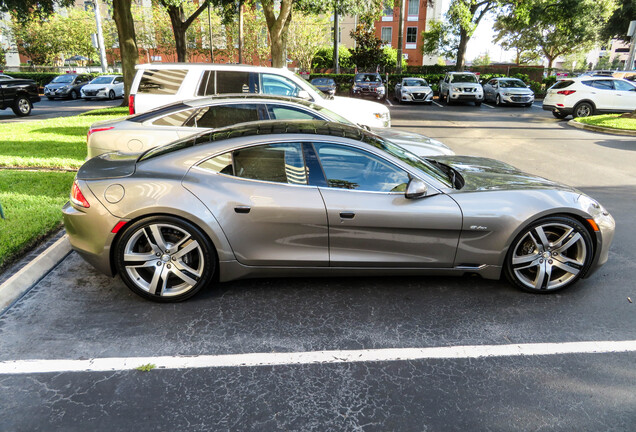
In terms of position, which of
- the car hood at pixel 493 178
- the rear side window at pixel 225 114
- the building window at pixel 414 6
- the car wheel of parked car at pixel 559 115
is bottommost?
the car wheel of parked car at pixel 559 115

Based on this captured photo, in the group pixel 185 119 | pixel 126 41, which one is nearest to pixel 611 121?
pixel 185 119

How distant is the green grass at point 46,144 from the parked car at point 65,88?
14.9 metres

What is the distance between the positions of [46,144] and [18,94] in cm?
967

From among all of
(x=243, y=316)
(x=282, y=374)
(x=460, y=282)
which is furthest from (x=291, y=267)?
(x=460, y=282)

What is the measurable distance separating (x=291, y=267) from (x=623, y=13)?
165ft

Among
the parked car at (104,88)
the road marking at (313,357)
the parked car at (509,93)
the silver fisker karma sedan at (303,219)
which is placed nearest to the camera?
the road marking at (313,357)

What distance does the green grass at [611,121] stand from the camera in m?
14.0

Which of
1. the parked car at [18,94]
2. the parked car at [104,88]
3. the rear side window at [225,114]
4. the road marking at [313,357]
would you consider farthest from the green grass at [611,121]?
the parked car at [104,88]

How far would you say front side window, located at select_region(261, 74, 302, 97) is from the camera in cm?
799

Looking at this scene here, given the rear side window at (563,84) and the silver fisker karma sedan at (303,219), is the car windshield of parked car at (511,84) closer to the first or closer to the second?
the rear side window at (563,84)

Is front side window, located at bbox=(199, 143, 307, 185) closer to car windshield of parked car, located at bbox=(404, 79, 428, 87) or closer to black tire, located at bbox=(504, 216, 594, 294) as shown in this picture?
black tire, located at bbox=(504, 216, 594, 294)

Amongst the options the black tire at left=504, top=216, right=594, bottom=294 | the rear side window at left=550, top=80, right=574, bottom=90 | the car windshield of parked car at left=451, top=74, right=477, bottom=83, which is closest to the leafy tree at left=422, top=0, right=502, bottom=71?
the car windshield of parked car at left=451, top=74, right=477, bottom=83

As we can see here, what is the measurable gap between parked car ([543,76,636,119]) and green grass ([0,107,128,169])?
16.7 m

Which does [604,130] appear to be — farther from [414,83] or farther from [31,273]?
[31,273]
